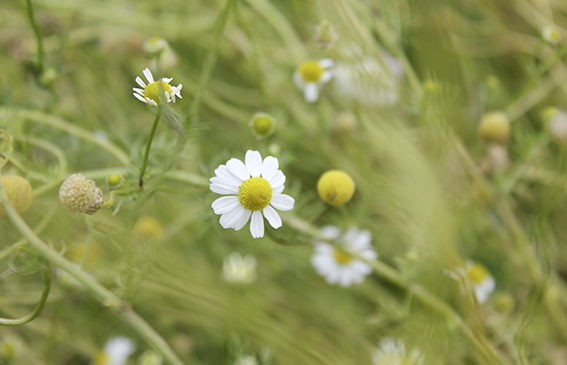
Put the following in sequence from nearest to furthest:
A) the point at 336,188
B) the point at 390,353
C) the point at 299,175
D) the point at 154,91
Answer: the point at 154,91 → the point at 336,188 → the point at 390,353 → the point at 299,175

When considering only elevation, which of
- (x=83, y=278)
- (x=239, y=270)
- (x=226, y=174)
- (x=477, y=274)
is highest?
(x=226, y=174)

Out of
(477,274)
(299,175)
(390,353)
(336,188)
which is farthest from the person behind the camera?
(299,175)

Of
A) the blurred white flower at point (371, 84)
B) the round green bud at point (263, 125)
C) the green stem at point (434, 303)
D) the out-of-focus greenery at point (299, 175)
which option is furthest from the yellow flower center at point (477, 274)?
the round green bud at point (263, 125)

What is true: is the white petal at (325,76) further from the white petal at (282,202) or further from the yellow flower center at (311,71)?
the white petal at (282,202)

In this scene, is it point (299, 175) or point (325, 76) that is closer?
point (325, 76)

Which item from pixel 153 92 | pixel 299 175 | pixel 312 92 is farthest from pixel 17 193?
pixel 299 175

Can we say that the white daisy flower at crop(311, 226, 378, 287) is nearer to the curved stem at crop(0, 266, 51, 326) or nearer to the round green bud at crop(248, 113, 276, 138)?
the round green bud at crop(248, 113, 276, 138)

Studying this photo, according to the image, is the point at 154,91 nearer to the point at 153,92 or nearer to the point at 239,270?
the point at 153,92
